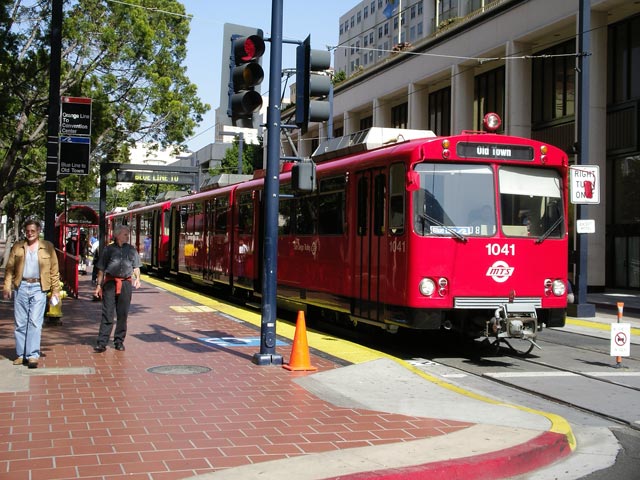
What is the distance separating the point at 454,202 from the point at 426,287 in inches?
50.9

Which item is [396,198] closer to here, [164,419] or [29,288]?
[29,288]

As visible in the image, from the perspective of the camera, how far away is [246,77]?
962cm

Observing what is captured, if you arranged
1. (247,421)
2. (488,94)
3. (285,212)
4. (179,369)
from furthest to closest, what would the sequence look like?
(488,94), (285,212), (179,369), (247,421)

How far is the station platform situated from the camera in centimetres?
548

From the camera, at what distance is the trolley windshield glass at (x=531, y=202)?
11.2 metres

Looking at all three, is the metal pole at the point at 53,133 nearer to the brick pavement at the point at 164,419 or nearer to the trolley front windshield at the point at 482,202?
the brick pavement at the point at 164,419

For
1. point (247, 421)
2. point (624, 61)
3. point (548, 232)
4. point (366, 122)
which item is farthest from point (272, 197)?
point (366, 122)

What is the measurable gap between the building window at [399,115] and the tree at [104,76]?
16730mm

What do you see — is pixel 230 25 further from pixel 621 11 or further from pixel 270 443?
pixel 621 11

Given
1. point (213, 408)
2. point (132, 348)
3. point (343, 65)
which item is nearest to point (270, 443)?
point (213, 408)

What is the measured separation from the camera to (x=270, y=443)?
240 inches

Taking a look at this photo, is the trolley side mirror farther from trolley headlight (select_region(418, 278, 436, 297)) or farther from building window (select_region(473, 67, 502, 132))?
building window (select_region(473, 67, 502, 132))

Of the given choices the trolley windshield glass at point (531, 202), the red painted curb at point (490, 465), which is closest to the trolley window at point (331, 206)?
the trolley windshield glass at point (531, 202)

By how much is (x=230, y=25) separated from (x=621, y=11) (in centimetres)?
2245
